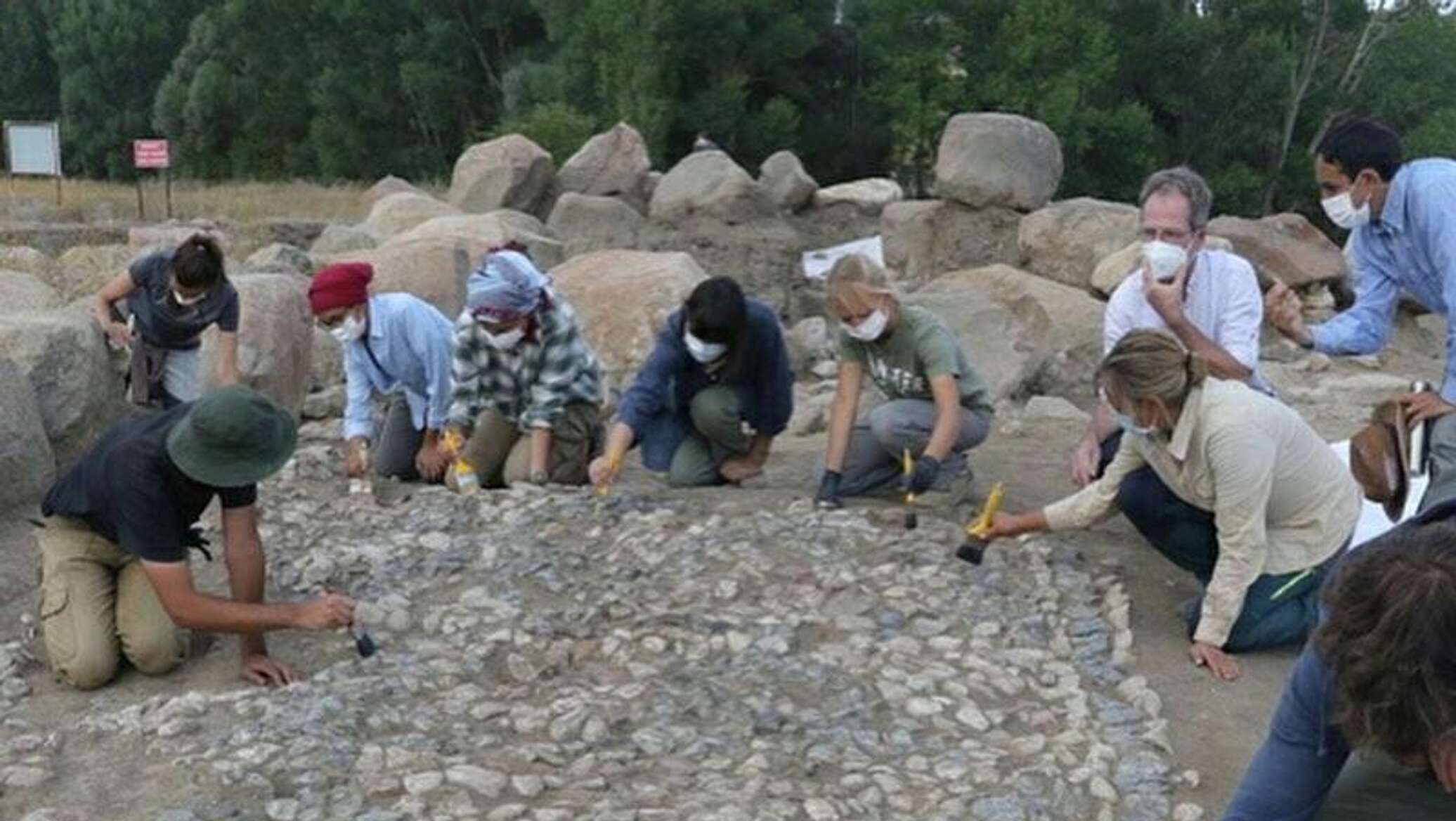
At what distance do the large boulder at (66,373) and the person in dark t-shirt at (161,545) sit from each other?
2607 mm

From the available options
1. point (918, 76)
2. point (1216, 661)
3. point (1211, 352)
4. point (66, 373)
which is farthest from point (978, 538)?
point (918, 76)

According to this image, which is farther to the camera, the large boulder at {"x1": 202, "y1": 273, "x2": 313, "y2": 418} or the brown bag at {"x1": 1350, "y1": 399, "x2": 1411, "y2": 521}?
the large boulder at {"x1": 202, "y1": 273, "x2": 313, "y2": 418}

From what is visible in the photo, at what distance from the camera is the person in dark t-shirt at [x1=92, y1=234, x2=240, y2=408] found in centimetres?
729

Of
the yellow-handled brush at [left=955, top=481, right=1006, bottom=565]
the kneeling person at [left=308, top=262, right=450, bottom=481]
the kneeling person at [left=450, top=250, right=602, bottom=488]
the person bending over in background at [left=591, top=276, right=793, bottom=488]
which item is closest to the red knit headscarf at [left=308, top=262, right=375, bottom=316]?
the kneeling person at [left=308, top=262, right=450, bottom=481]

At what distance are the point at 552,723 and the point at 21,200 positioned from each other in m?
19.1

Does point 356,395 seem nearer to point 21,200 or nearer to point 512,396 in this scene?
point 512,396

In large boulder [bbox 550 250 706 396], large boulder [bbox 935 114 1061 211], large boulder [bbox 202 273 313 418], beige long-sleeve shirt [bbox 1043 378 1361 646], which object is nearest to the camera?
beige long-sleeve shirt [bbox 1043 378 1361 646]

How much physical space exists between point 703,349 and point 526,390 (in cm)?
88

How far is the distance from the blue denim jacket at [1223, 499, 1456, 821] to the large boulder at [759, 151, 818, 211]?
17334 mm

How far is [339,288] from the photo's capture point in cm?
662

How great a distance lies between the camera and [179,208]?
70.2 ft

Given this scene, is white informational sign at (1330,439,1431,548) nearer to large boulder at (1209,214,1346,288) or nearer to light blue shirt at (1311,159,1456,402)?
light blue shirt at (1311,159,1456,402)

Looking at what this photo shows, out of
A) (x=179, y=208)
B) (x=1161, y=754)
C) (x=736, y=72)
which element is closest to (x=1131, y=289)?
(x=1161, y=754)

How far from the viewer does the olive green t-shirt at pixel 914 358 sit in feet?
20.5
